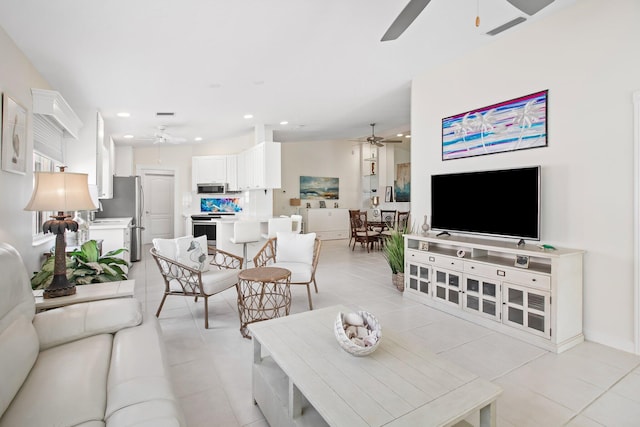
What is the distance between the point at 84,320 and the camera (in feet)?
6.22

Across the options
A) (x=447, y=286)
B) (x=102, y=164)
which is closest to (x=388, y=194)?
(x=447, y=286)

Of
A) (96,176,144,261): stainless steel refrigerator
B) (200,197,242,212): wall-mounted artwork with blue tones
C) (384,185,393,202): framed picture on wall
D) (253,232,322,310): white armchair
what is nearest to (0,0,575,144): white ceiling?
(96,176,144,261): stainless steel refrigerator

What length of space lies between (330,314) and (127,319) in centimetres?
126

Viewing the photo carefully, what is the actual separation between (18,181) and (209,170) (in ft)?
17.5

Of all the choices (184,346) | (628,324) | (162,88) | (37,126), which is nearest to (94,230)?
(37,126)

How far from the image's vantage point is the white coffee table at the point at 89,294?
2.12m

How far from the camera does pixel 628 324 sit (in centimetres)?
257

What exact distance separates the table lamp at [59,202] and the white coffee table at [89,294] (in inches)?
2.9

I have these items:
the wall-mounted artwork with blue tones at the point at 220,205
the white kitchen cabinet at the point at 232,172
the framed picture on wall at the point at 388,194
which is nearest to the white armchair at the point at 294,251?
the white kitchen cabinet at the point at 232,172

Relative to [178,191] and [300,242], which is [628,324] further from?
[178,191]

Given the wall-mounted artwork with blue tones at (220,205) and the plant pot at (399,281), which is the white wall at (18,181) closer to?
the plant pot at (399,281)

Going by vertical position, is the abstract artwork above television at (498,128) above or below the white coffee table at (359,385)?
above

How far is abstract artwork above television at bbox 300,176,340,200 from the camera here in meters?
9.90

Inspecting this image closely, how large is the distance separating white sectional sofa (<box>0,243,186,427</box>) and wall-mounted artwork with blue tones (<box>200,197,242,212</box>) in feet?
21.5
